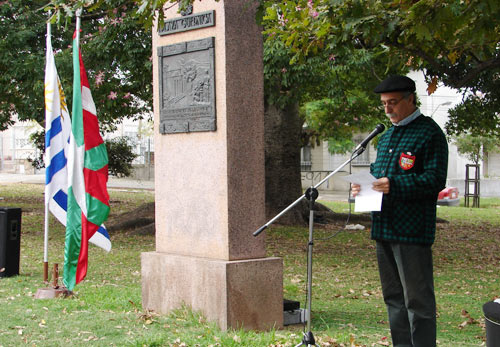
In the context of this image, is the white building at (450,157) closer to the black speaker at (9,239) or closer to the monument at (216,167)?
the black speaker at (9,239)

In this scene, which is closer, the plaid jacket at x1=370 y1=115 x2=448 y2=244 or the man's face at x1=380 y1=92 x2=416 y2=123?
the plaid jacket at x1=370 y1=115 x2=448 y2=244

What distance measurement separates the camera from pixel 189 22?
7332 mm

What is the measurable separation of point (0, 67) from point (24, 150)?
48237 mm

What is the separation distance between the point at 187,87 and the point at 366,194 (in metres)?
2.65

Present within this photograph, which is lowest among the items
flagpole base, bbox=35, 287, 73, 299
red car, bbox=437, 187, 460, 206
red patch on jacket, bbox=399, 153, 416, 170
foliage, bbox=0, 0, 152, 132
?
red car, bbox=437, 187, 460, 206

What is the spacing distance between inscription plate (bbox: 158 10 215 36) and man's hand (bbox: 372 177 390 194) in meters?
2.61

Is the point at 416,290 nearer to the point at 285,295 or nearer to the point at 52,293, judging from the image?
the point at 285,295

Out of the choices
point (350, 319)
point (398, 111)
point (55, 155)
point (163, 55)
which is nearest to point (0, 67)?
point (55, 155)

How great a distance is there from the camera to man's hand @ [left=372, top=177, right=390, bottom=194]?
5230 millimetres

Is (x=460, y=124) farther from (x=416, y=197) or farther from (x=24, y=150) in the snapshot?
(x=24, y=150)

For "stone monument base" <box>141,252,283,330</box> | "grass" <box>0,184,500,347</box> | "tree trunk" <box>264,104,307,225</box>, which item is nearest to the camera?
"grass" <box>0,184,500,347</box>

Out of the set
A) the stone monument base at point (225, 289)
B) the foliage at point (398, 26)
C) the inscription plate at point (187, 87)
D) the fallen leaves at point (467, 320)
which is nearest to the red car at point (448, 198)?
the foliage at point (398, 26)

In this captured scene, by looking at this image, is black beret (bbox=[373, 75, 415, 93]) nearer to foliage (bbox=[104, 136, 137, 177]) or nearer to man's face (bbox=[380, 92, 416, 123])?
man's face (bbox=[380, 92, 416, 123])

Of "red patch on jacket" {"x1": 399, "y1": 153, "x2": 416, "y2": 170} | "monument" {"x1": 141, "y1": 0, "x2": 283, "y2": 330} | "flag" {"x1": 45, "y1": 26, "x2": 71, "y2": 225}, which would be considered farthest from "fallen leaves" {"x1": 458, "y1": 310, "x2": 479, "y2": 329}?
"flag" {"x1": 45, "y1": 26, "x2": 71, "y2": 225}
